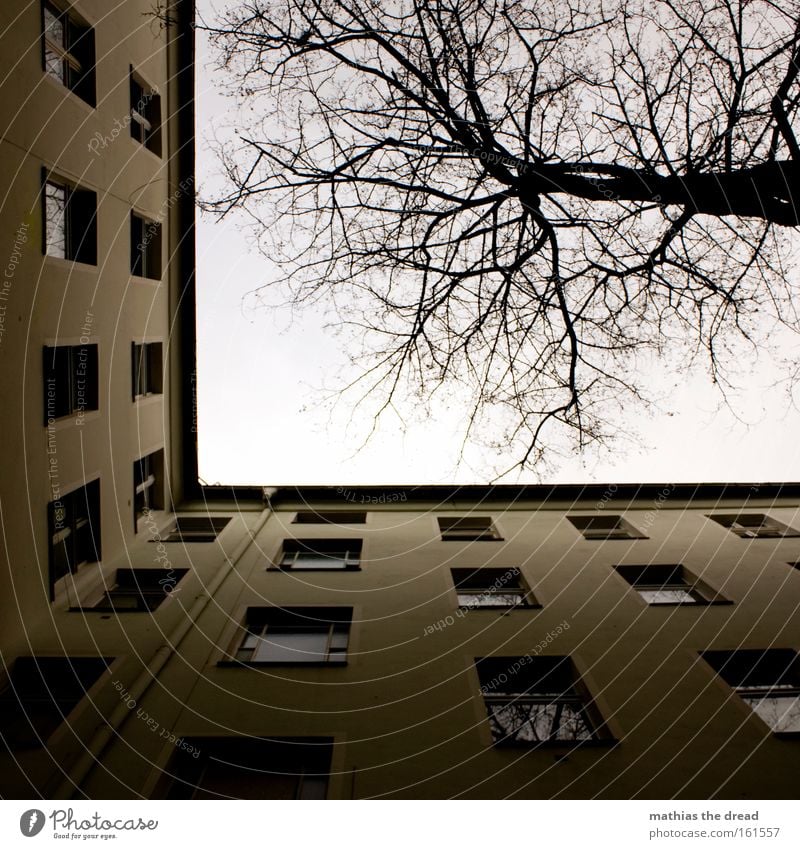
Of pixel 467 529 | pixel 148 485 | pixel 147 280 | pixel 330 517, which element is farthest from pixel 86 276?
pixel 467 529

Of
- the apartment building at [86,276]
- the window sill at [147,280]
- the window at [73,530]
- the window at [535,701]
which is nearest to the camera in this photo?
the window at [535,701]

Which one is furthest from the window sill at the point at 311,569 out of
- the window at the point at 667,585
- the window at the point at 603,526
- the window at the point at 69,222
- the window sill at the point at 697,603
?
the window at the point at 69,222

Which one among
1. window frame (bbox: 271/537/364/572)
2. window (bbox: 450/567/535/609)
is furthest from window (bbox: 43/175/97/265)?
window (bbox: 450/567/535/609)

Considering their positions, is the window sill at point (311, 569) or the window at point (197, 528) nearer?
the window sill at point (311, 569)

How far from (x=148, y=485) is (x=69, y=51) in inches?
402

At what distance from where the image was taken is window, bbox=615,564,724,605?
13062 millimetres

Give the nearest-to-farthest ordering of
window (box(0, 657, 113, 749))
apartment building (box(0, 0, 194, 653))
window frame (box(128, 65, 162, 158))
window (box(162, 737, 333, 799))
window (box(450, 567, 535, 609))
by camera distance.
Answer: window (box(162, 737, 333, 799)), window (box(0, 657, 113, 749)), apartment building (box(0, 0, 194, 653)), window (box(450, 567, 535, 609)), window frame (box(128, 65, 162, 158))

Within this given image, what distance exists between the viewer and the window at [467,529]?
16.7 meters

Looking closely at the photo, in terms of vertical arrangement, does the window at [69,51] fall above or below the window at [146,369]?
above

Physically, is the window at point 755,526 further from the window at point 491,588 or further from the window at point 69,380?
the window at point 69,380

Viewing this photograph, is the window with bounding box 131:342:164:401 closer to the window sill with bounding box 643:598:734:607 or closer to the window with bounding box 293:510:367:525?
the window with bounding box 293:510:367:525

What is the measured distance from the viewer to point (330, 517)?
60.6ft

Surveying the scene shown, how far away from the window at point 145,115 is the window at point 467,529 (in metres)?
12.4

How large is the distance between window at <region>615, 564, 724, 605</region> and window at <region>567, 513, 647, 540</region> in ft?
7.28
